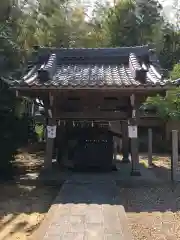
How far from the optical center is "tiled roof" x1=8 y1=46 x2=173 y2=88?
8.48 metres

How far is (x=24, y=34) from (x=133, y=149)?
11.8 m

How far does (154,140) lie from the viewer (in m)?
20.5

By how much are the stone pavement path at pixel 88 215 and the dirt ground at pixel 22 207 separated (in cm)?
45

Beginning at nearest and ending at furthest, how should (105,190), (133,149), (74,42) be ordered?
(105,190) → (133,149) → (74,42)

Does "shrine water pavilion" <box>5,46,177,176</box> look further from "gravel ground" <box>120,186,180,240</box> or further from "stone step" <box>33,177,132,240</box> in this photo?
"stone step" <box>33,177,132,240</box>

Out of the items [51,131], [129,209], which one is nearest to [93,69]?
[51,131]

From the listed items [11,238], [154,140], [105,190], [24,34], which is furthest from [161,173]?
[24,34]

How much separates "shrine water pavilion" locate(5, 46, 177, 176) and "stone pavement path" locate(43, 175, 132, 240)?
2.00 meters

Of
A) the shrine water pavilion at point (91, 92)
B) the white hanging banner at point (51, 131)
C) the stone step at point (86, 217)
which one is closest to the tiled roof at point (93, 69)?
the shrine water pavilion at point (91, 92)

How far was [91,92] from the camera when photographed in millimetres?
8586

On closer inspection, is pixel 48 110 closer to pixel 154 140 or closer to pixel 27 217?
pixel 27 217

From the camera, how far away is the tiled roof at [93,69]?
848 cm

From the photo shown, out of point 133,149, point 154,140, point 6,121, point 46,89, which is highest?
point 46,89

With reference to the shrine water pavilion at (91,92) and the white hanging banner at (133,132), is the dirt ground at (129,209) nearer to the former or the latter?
the shrine water pavilion at (91,92)
